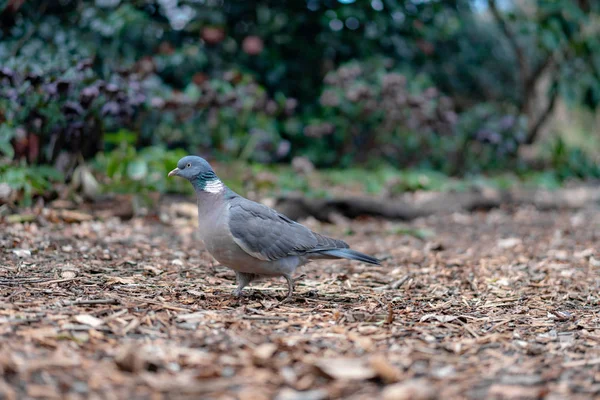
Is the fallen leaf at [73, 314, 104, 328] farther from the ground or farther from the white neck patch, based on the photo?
the white neck patch

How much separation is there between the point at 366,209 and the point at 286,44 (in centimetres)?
387

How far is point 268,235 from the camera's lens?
293 cm

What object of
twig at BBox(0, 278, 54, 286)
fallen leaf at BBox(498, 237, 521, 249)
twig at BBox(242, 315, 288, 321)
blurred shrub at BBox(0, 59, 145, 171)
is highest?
blurred shrub at BBox(0, 59, 145, 171)

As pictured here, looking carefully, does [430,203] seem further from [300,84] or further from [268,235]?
[268,235]

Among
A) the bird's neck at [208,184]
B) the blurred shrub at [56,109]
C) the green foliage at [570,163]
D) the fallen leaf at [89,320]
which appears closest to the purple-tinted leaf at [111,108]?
the blurred shrub at [56,109]

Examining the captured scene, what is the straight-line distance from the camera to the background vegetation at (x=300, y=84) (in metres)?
5.18

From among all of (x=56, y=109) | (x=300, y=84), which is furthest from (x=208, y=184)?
(x=300, y=84)

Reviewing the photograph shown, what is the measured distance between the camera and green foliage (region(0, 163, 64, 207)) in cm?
A: 434

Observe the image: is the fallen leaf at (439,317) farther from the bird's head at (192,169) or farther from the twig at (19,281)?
the twig at (19,281)

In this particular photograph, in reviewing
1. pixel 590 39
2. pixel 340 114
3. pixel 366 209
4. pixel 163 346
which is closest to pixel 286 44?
pixel 340 114

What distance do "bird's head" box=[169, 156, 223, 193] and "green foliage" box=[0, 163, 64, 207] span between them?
1.80 m

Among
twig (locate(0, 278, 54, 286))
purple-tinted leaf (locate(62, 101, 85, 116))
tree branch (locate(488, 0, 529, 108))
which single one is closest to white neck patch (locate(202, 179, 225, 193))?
twig (locate(0, 278, 54, 286))

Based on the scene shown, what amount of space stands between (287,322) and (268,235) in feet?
1.71

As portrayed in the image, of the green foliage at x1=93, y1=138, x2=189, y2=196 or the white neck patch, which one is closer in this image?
the white neck patch
